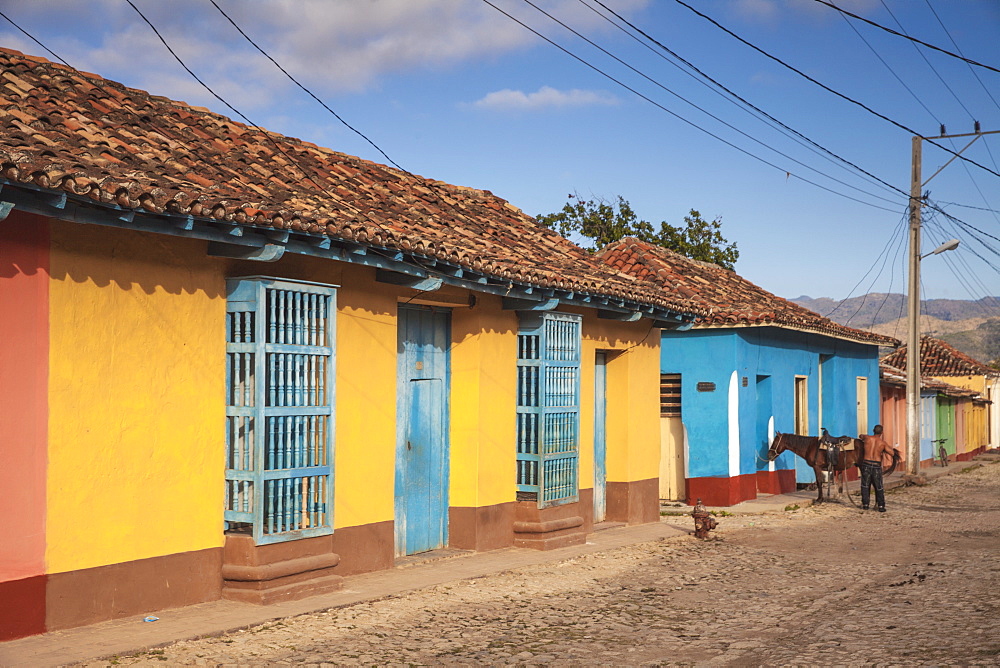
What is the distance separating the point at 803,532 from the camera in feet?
46.4

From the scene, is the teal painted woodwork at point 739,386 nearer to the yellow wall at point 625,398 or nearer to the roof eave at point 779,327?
the roof eave at point 779,327

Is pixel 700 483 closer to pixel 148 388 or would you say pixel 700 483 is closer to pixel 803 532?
pixel 803 532

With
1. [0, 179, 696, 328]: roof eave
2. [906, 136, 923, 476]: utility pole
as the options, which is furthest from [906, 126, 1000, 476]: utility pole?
[0, 179, 696, 328]: roof eave

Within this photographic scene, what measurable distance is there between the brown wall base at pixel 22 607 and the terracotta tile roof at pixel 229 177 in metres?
2.48

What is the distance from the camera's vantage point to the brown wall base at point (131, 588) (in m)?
6.79

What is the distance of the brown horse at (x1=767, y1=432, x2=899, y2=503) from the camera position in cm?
1783

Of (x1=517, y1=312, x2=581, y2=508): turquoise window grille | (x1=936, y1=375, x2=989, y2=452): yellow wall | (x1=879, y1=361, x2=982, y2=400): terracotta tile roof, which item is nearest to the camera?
(x1=517, y1=312, x2=581, y2=508): turquoise window grille

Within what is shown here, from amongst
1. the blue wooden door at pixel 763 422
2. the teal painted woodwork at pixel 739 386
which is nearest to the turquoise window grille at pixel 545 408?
the teal painted woodwork at pixel 739 386

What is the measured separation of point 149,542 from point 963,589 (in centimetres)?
711

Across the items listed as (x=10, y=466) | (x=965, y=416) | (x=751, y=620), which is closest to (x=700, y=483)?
(x=751, y=620)

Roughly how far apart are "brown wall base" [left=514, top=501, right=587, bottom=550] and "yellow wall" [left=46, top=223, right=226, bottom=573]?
445 centimetres

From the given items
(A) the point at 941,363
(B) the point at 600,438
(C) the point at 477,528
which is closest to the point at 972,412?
(A) the point at 941,363

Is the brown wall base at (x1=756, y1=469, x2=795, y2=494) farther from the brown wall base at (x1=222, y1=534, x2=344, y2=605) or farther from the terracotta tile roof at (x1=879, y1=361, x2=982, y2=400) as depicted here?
the brown wall base at (x1=222, y1=534, x2=344, y2=605)

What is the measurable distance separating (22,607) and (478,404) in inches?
222
